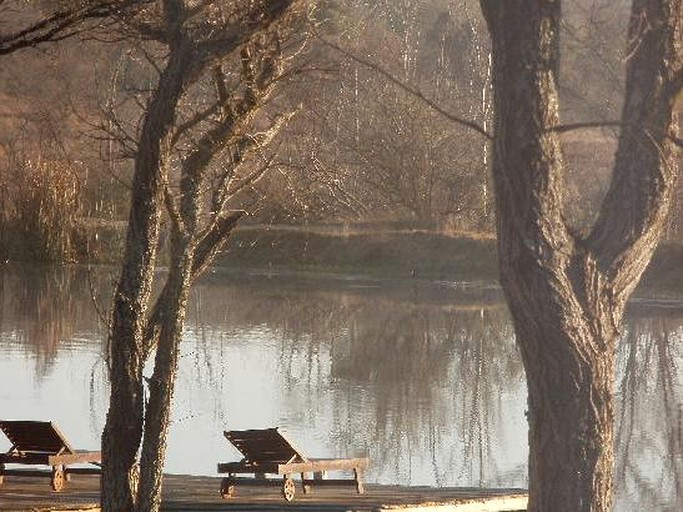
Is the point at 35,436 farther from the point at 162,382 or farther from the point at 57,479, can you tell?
the point at 162,382

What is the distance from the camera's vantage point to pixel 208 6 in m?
9.27

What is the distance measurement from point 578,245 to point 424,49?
36.0 m

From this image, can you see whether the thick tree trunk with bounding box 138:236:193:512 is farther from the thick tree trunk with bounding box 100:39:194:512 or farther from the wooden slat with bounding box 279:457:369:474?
the wooden slat with bounding box 279:457:369:474

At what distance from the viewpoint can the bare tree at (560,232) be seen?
727 centimetres

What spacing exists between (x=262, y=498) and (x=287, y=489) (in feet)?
0.99

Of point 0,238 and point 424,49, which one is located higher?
point 424,49

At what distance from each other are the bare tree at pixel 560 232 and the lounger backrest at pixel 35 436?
15.4ft

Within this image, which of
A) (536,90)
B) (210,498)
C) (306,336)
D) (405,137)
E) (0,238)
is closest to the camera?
(536,90)

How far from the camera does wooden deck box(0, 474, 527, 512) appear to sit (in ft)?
35.9

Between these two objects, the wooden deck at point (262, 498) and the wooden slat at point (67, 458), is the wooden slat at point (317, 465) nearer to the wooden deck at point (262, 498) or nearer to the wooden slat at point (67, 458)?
the wooden deck at point (262, 498)

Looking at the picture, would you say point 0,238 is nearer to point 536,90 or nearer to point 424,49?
point 424,49

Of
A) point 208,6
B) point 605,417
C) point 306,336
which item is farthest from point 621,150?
point 306,336

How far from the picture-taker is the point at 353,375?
21.9 m

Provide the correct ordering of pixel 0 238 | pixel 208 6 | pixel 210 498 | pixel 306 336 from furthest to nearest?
pixel 0 238 → pixel 306 336 → pixel 210 498 → pixel 208 6
